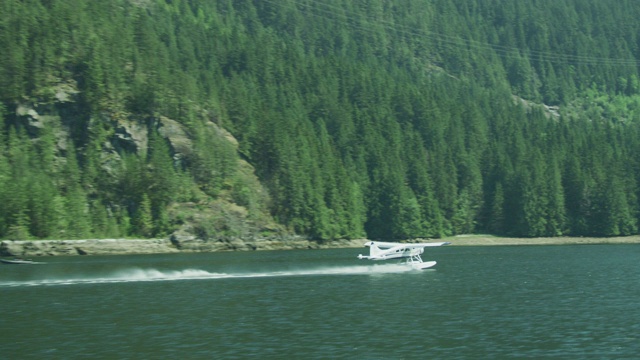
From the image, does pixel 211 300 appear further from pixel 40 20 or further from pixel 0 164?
pixel 40 20

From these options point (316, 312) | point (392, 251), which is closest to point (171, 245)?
point (392, 251)

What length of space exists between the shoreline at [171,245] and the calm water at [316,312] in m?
20.6

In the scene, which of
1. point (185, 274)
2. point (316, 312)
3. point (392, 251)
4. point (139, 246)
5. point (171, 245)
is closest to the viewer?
point (316, 312)

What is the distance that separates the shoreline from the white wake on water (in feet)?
114

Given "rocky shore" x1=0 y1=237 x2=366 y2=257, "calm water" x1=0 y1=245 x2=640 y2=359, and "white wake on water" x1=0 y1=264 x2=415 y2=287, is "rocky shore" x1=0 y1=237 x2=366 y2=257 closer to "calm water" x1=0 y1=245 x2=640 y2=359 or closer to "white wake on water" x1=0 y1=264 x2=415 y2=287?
"calm water" x1=0 y1=245 x2=640 y2=359

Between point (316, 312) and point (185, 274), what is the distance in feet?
110

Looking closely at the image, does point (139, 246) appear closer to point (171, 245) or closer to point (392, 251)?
point (171, 245)

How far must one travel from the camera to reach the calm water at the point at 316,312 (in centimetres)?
5056

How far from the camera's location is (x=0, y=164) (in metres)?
142

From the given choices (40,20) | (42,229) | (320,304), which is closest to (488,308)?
(320,304)

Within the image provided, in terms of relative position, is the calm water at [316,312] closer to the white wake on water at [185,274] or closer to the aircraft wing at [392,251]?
the white wake on water at [185,274]

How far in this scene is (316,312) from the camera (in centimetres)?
6575

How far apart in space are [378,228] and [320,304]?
118089 millimetres

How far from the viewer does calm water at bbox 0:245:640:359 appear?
166 feet
